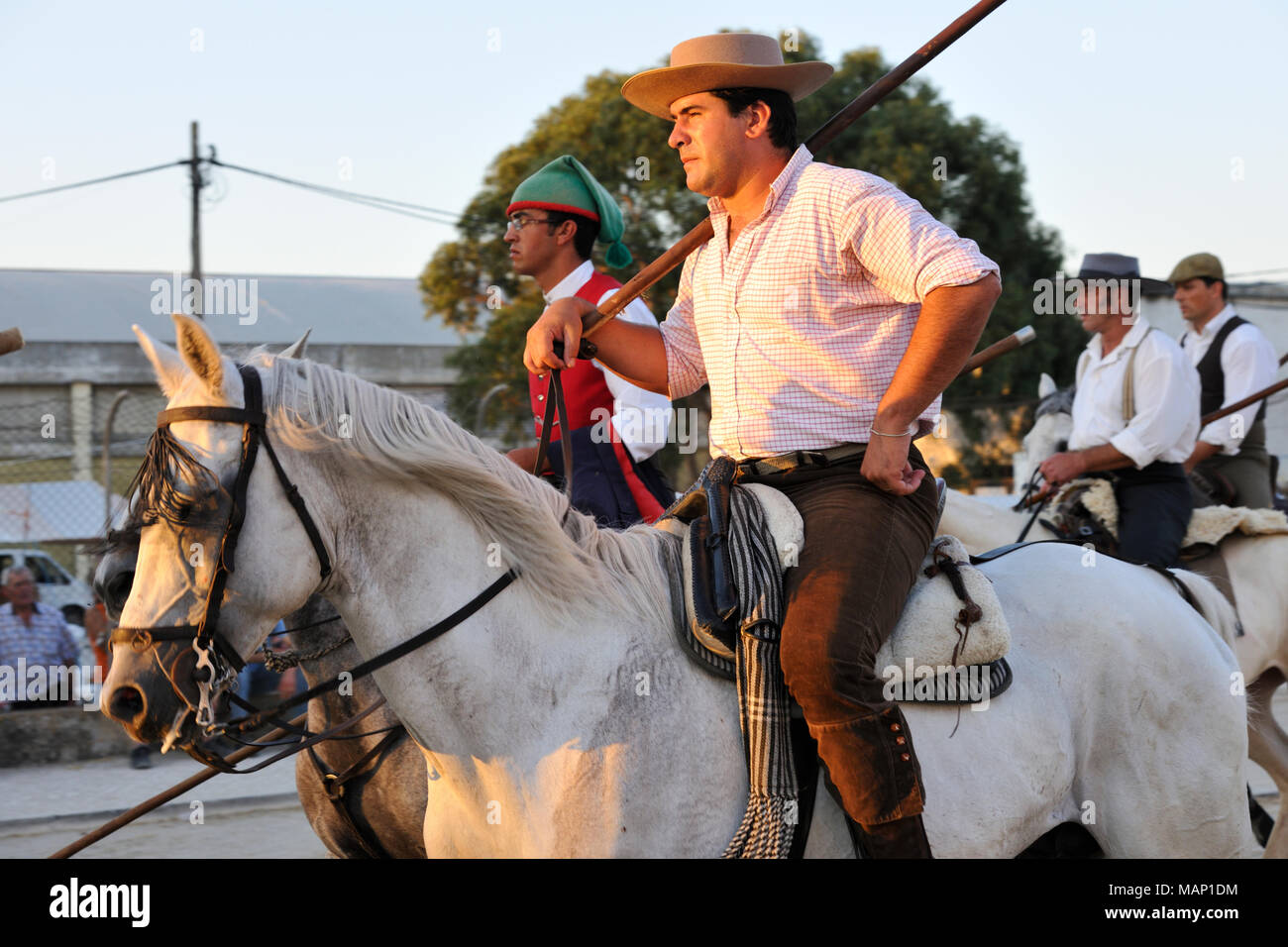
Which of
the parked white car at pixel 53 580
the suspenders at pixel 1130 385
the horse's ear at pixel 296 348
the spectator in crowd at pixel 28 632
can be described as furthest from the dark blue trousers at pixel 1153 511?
the parked white car at pixel 53 580

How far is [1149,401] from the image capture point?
19.0ft

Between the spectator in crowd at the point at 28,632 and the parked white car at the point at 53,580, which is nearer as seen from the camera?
the spectator in crowd at the point at 28,632

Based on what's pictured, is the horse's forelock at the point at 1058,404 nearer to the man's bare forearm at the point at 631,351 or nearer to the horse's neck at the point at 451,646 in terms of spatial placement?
the man's bare forearm at the point at 631,351

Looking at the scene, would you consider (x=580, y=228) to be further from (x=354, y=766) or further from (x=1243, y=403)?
(x=1243, y=403)

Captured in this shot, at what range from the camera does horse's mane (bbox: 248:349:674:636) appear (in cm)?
279

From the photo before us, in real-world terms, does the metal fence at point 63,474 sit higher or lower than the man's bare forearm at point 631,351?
lower

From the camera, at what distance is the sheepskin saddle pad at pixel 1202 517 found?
5.94 m

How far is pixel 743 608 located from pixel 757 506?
299 millimetres

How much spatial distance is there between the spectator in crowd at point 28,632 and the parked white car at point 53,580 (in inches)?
132

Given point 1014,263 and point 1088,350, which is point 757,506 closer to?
point 1088,350

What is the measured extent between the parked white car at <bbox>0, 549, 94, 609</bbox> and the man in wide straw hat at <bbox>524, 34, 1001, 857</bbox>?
11301 mm

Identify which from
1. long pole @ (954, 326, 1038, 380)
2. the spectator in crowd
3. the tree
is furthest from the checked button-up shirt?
the tree

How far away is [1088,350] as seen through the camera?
6293 mm
